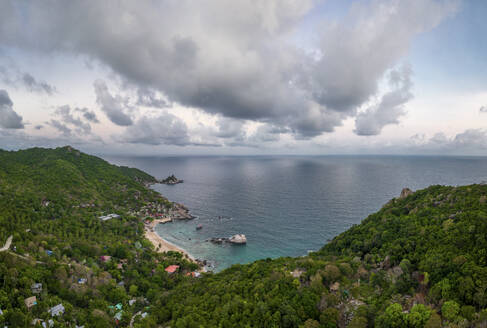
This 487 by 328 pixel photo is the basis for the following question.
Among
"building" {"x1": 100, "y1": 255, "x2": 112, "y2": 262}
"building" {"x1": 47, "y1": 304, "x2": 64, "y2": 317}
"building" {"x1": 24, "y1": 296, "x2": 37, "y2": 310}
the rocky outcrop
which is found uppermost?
"building" {"x1": 24, "y1": 296, "x2": 37, "y2": 310}

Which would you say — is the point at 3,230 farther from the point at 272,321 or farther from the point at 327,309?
the point at 327,309

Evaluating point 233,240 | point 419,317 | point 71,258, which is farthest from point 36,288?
point 419,317

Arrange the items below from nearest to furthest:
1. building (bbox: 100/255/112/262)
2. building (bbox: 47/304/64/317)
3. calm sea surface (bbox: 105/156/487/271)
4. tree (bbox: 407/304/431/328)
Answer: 1. tree (bbox: 407/304/431/328)
2. building (bbox: 47/304/64/317)
3. building (bbox: 100/255/112/262)
4. calm sea surface (bbox: 105/156/487/271)

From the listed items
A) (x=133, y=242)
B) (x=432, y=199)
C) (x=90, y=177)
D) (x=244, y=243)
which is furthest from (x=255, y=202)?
(x=90, y=177)

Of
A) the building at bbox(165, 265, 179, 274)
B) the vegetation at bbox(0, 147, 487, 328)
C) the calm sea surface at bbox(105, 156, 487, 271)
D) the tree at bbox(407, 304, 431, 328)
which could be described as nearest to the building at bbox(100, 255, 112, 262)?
the vegetation at bbox(0, 147, 487, 328)

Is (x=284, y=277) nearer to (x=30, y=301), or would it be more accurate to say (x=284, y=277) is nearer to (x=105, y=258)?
(x=30, y=301)

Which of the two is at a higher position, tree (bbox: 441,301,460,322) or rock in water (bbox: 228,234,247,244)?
tree (bbox: 441,301,460,322)

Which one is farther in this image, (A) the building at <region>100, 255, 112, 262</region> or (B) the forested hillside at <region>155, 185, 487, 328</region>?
(A) the building at <region>100, 255, 112, 262</region>

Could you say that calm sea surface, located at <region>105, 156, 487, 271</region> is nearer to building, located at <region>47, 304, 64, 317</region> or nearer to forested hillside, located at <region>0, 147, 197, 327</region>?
forested hillside, located at <region>0, 147, 197, 327</region>
